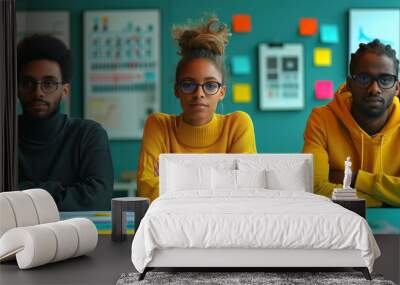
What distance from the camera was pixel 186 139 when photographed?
6.86 metres

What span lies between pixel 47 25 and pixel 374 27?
3571mm

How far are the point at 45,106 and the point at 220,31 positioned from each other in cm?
211

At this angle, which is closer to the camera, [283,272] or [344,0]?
[283,272]

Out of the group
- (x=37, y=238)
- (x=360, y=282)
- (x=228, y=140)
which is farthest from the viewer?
(x=228, y=140)

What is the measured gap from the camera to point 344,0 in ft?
22.6

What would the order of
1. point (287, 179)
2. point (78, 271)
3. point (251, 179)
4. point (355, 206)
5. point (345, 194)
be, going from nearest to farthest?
1. point (78, 271)
2. point (355, 206)
3. point (345, 194)
4. point (251, 179)
5. point (287, 179)

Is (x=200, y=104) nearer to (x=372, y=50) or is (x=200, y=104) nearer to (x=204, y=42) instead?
(x=204, y=42)

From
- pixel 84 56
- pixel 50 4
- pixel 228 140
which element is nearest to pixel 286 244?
pixel 228 140

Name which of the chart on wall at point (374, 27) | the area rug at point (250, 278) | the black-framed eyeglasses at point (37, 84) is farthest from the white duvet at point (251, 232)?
the black-framed eyeglasses at point (37, 84)

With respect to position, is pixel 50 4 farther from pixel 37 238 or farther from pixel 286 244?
pixel 286 244

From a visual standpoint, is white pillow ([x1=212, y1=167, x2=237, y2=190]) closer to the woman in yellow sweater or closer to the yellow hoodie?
the woman in yellow sweater

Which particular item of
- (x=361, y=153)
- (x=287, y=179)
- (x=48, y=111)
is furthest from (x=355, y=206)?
(x=48, y=111)

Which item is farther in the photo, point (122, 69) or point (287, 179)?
point (122, 69)

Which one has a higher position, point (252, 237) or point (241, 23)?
point (241, 23)
